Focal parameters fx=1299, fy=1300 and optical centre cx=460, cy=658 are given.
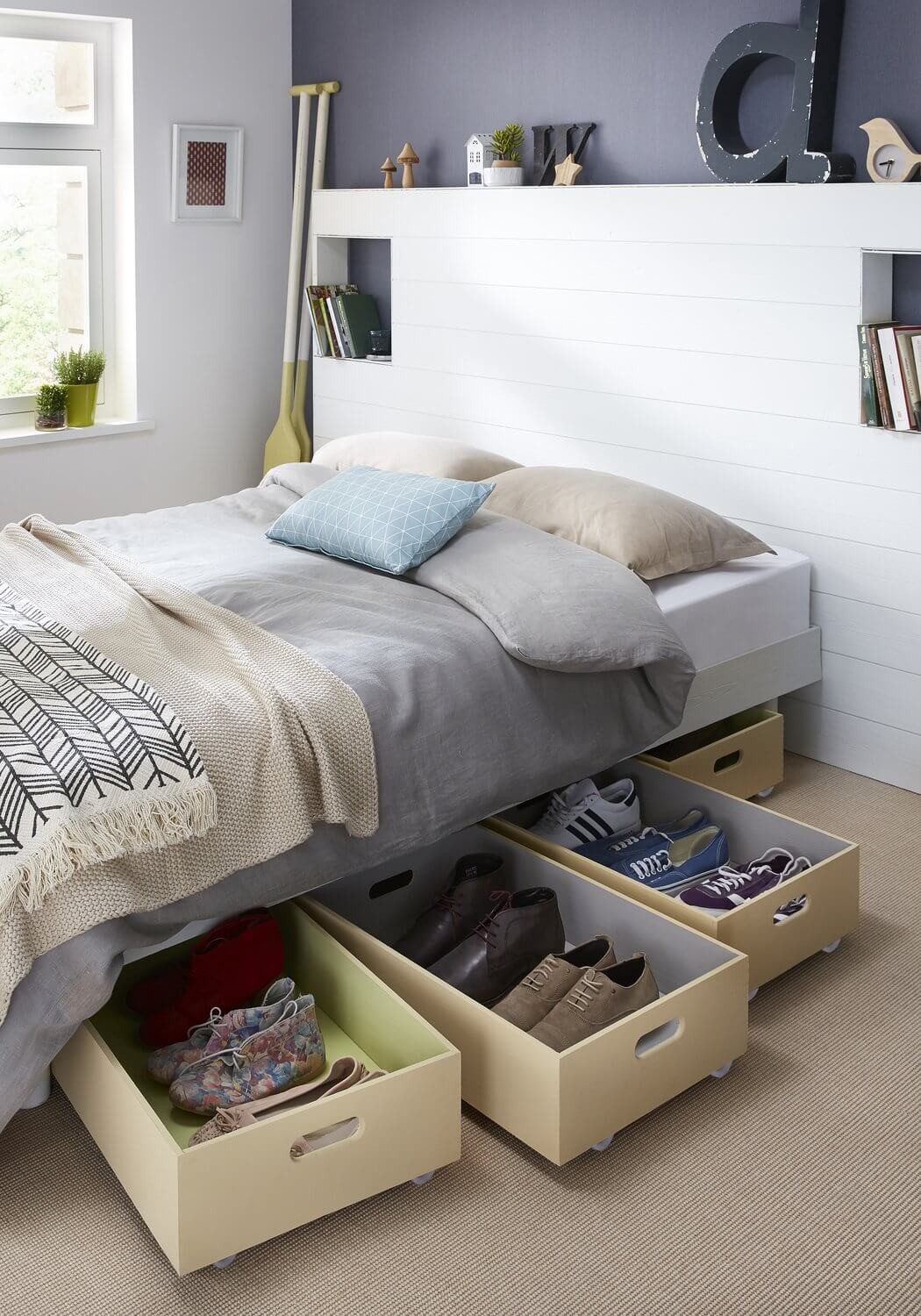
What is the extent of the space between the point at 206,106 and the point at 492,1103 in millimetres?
3578

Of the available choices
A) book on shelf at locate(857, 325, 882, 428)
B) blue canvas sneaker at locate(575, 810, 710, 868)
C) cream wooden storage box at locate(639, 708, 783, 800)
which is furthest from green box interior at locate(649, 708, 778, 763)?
book on shelf at locate(857, 325, 882, 428)

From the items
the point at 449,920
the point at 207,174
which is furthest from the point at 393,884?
the point at 207,174

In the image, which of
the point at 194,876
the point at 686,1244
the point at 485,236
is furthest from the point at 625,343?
the point at 686,1244

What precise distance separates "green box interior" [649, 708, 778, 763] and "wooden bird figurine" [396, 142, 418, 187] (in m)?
2.02

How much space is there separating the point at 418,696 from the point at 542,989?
0.56 m

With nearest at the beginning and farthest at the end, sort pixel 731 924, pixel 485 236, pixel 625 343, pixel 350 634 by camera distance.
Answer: pixel 731 924 → pixel 350 634 → pixel 625 343 → pixel 485 236

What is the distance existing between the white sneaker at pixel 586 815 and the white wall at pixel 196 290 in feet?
7.74

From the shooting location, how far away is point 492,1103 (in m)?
1.93

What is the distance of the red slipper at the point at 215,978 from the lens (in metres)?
2.00

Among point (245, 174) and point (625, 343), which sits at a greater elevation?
point (245, 174)

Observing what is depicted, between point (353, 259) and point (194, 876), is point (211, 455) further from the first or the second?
point (194, 876)

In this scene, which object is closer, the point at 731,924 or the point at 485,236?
the point at 731,924

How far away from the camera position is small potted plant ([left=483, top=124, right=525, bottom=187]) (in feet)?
12.1

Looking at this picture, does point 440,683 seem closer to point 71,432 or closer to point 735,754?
point 735,754
